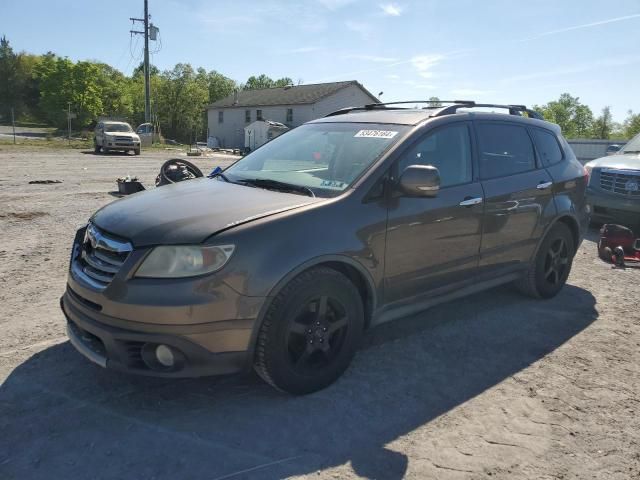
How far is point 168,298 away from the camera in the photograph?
273cm

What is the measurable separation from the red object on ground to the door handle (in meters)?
3.79

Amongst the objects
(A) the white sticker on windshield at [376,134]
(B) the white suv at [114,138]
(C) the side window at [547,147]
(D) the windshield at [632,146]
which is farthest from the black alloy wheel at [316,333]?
(B) the white suv at [114,138]

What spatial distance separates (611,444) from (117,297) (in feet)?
9.28

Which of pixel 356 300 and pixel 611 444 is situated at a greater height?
pixel 356 300

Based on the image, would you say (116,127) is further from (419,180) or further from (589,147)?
(419,180)

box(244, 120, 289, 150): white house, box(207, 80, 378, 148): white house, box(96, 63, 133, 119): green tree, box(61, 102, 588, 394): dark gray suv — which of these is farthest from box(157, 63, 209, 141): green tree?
box(61, 102, 588, 394): dark gray suv

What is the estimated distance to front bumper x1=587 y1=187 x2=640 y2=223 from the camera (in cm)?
788

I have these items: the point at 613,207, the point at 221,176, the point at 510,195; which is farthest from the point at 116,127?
the point at 510,195

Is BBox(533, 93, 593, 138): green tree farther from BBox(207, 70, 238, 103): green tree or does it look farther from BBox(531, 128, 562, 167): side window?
BBox(531, 128, 562, 167): side window

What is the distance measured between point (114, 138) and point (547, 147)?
26.1 meters

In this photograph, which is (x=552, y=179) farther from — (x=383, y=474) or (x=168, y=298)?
(x=168, y=298)

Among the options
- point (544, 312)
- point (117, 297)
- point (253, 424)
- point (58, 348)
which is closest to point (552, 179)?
point (544, 312)

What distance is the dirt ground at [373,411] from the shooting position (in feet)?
8.48

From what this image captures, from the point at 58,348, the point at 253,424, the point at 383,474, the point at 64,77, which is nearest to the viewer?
the point at 383,474
